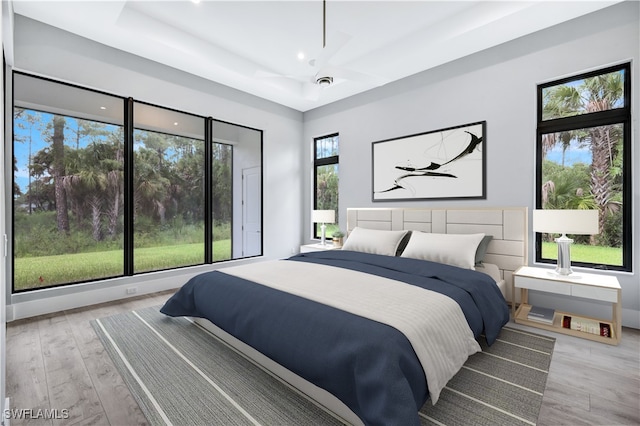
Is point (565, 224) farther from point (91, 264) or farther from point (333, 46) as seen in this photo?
point (91, 264)

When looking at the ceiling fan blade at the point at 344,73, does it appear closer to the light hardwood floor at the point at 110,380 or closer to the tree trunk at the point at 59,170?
the light hardwood floor at the point at 110,380

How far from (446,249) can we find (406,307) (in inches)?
58.8

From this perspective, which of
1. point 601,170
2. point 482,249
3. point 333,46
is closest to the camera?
point 333,46

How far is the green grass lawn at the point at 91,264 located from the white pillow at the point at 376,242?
227 cm

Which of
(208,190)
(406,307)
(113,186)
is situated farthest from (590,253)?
(113,186)

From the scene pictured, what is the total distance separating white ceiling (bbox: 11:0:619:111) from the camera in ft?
9.82

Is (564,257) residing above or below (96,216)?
below

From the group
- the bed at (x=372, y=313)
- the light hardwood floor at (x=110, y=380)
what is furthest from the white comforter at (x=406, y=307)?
the light hardwood floor at (x=110, y=380)

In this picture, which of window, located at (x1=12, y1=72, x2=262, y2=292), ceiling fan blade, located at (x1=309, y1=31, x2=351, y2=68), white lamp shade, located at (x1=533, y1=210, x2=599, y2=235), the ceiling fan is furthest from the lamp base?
window, located at (x1=12, y1=72, x2=262, y2=292)

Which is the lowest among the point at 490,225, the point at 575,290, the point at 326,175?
the point at 575,290

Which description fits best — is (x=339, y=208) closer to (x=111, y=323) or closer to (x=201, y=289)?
(x=201, y=289)

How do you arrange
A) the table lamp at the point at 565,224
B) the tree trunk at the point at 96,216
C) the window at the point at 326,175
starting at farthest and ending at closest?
1. the window at the point at 326,175
2. the tree trunk at the point at 96,216
3. the table lamp at the point at 565,224

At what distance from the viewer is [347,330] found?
1.74 m

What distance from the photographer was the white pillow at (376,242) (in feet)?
12.3
